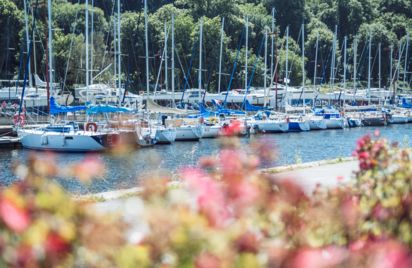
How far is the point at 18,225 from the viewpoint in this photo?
3.05 meters

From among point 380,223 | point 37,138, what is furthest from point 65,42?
point 380,223

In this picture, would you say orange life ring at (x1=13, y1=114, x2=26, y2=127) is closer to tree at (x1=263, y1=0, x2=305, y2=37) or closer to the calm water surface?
the calm water surface

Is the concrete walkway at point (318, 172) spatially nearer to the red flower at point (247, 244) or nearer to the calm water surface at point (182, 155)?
the calm water surface at point (182, 155)

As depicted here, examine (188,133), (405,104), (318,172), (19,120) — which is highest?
(318,172)

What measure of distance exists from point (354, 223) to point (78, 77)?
6270 cm

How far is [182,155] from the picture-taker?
35969mm

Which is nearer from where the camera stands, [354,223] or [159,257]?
[159,257]

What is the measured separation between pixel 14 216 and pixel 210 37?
245 feet

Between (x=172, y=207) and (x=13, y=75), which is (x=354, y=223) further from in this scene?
(x=13, y=75)

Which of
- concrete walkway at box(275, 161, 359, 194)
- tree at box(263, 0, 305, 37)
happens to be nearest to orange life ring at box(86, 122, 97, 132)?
concrete walkway at box(275, 161, 359, 194)

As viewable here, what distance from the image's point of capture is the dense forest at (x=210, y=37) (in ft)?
223

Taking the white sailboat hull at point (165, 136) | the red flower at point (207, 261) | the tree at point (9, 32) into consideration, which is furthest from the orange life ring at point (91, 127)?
the tree at point (9, 32)

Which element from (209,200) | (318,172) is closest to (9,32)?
(318,172)

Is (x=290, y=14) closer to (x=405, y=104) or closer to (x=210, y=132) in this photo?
(x=405, y=104)
